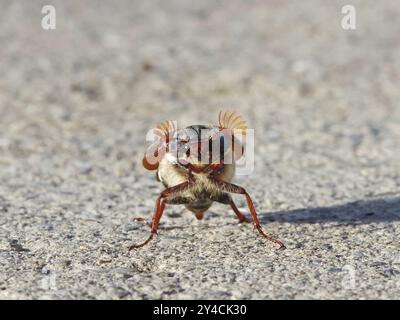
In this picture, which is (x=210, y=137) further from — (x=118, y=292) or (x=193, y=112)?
(x=193, y=112)

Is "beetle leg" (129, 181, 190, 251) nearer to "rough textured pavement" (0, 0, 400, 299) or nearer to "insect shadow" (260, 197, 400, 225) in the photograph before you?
"rough textured pavement" (0, 0, 400, 299)

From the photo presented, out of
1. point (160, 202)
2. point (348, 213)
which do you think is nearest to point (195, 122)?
point (348, 213)

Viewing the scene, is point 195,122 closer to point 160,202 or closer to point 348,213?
point 348,213

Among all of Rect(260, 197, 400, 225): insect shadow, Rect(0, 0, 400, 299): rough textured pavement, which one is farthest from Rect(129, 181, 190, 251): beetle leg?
Rect(260, 197, 400, 225): insect shadow

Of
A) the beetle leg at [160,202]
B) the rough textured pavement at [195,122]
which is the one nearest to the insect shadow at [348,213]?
the rough textured pavement at [195,122]

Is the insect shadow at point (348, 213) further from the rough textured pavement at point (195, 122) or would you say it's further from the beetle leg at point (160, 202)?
the beetle leg at point (160, 202)
